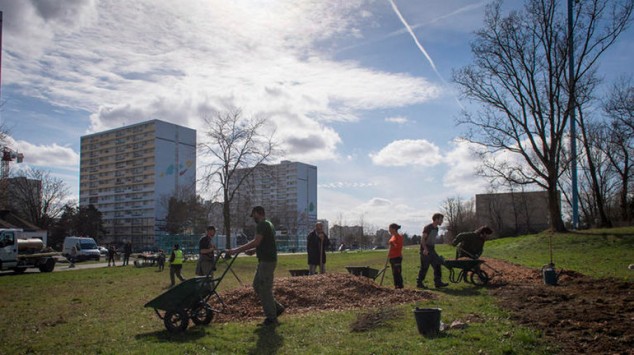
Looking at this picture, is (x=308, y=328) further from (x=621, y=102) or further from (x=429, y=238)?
(x=621, y=102)

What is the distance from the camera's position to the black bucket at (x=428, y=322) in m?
7.08

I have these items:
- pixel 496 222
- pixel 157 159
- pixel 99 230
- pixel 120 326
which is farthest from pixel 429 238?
pixel 157 159

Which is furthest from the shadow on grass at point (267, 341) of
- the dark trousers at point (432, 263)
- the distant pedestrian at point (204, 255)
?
the dark trousers at point (432, 263)

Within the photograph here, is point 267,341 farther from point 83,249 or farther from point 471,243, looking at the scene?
point 83,249

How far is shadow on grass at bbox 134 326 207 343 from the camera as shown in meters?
7.60

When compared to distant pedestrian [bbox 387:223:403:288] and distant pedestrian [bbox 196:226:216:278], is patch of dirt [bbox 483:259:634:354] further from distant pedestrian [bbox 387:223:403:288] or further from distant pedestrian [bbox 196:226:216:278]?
distant pedestrian [bbox 196:226:216:278]

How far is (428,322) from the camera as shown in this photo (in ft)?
23.2

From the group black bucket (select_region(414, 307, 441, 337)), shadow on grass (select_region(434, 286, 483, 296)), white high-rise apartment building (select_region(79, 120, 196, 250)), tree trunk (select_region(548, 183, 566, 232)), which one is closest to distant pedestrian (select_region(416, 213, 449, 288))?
shadow on grass (select_region(434, 286, 483, 296))

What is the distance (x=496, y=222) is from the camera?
8188 centimetres

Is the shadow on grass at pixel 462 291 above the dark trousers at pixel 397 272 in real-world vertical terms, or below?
below

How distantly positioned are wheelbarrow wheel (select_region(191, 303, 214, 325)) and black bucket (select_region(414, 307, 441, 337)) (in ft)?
12.0

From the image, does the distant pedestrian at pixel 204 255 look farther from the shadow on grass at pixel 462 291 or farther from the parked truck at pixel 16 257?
the parked truck at pixel 16 257

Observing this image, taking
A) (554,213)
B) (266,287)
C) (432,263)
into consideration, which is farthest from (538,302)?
(554,213)

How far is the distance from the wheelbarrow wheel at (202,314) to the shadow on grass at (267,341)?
41.7 inches
